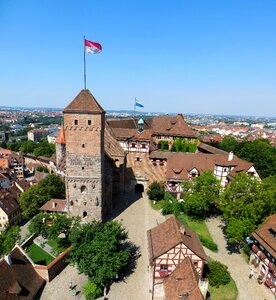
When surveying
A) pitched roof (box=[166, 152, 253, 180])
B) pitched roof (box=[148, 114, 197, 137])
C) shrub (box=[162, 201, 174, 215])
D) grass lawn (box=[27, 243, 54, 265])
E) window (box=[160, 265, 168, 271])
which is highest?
pitched roof (box=[148, 114, 197, 137])

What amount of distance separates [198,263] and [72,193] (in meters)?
19.9

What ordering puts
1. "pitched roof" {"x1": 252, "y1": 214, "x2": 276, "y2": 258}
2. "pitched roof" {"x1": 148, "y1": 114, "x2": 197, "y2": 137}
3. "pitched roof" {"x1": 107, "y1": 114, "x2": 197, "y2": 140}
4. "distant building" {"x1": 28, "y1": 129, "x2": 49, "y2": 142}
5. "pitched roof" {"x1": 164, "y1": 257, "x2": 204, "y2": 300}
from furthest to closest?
"distant building" {"x1": 28, "y1": 129, "x2": 49, "y2": 142} → "pitched roof" {"x1": 148, "y1": 114, "x2": 197, "y2": 137} → "pitched roof" {"x1": 107, "y1": 114, "x2": 197, "y2": 140} → "pitched roof" {"x1": 252, "y1": 214, "x2": 276, "y2": 258} → "pitched roof" {"x1": 164, "y1": 257, "x2": 204, "y2": 300}

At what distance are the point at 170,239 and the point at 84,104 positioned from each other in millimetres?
20405

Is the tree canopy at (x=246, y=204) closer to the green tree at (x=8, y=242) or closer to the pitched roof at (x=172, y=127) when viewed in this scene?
the pitched roof at (x=172, y=127)

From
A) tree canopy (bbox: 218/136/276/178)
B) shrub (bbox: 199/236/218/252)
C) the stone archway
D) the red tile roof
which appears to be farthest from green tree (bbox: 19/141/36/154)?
shrub (bbox: 199/236/218/252)

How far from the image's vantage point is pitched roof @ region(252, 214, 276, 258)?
90.1ft

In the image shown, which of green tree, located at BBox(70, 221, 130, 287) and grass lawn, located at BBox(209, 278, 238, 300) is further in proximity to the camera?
green tree, located at BBox(70, 221, 130, 287)

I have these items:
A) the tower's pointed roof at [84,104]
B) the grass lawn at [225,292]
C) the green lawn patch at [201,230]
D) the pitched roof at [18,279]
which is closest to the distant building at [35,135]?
the tower's pointed roof at [84,104]

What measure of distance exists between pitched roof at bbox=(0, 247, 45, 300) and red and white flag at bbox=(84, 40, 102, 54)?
87.9 ft

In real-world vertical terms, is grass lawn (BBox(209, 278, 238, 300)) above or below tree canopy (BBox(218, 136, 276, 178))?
below

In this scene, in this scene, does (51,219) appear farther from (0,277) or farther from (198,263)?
(198,263)

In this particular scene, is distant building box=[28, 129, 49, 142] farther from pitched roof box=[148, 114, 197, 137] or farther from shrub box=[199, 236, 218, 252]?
shrub box=[199, 236, 218, 252]

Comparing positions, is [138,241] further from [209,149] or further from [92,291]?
[209,149]

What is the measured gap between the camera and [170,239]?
26.4m
